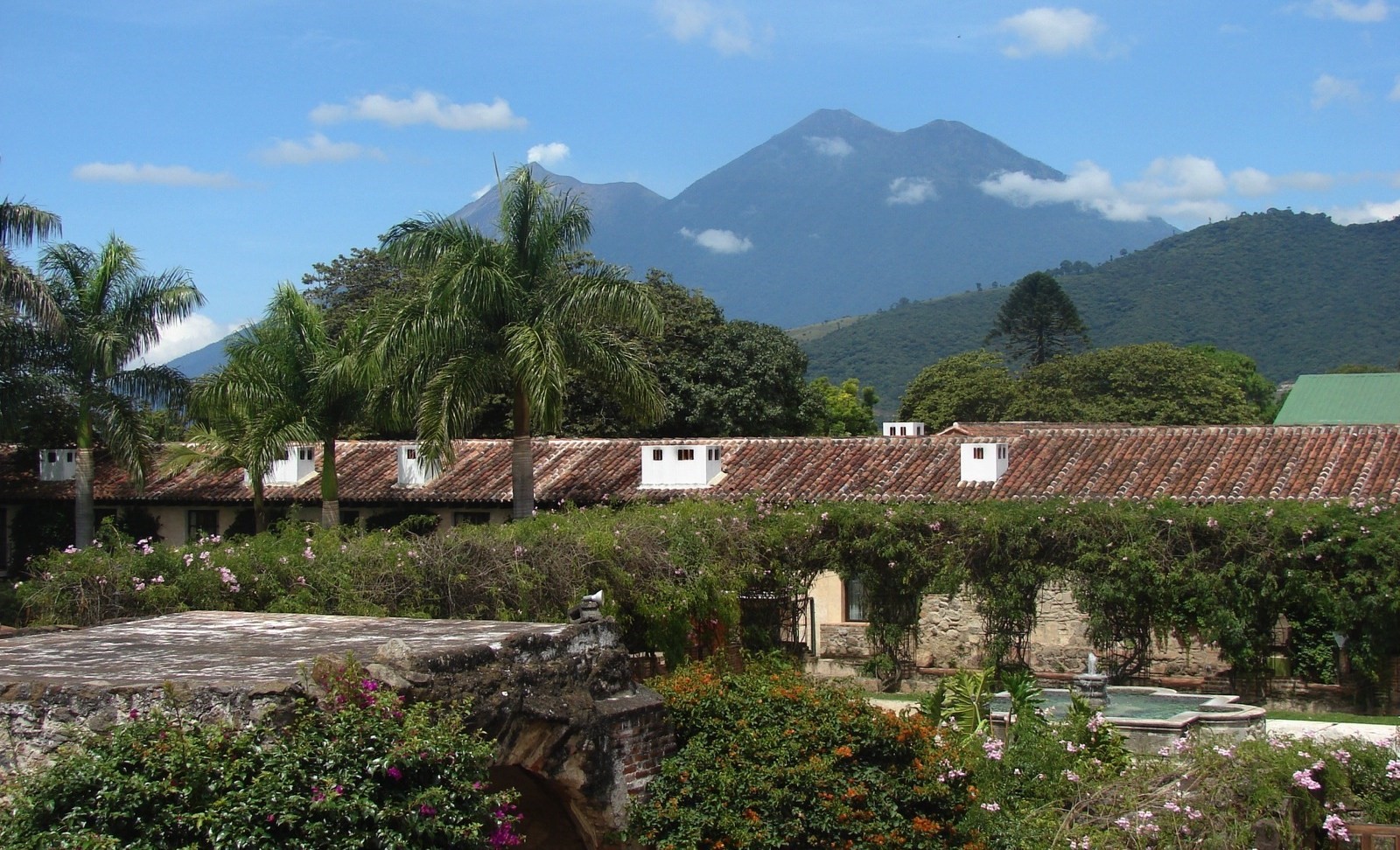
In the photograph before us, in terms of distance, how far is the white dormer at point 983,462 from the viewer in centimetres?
2255

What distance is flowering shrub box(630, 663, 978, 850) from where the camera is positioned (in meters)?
9.61

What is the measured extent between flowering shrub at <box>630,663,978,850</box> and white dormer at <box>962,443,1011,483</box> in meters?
12.5

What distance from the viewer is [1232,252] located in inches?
5714

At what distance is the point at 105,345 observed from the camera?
26.7 meters

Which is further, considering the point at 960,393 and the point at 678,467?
the point at 960,393

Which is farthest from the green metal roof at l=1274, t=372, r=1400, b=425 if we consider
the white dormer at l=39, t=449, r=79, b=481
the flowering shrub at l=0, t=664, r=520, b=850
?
the flowering shrub at l=0, t=664, r=520, b=850

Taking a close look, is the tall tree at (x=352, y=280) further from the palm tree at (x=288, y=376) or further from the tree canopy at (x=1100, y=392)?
the tree canopy at (x=1100, y=392)

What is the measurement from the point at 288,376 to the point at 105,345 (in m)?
5.78

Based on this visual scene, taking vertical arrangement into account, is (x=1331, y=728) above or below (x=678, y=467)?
below

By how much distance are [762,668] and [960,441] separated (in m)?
12.8

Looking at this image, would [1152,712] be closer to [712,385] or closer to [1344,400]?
[712,385]

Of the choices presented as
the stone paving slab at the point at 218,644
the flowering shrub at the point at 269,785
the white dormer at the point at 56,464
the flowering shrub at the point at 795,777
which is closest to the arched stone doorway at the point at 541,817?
the flowering shrub at the point at 795,777

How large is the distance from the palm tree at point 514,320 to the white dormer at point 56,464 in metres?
13.6

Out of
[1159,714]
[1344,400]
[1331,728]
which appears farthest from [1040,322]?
[1159,714]
